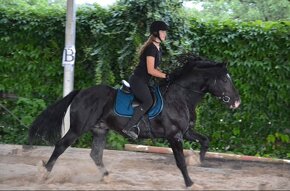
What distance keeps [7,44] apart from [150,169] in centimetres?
486

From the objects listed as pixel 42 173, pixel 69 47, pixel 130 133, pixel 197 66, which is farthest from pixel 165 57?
pixel 42 173

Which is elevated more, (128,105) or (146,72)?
(146,72)

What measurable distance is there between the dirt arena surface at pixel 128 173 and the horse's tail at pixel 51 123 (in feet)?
1.80

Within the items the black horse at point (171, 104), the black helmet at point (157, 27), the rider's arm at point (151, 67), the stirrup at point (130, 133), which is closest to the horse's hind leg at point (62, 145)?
the black horse at point (171, 104)

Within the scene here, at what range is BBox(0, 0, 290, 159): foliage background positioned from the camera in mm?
9703

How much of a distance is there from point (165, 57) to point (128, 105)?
2.90m

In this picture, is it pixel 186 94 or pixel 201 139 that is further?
pixel 201 139

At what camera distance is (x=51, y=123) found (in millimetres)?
7500

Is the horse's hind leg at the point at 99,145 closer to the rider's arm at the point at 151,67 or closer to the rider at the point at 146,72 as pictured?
the rider at the point at 146,72

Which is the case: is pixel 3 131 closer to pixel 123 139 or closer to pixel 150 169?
pixel 123 139

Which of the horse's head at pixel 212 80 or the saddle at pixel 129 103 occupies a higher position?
the horse's head at pixel 212 80

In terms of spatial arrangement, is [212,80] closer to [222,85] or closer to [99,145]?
[222,85]

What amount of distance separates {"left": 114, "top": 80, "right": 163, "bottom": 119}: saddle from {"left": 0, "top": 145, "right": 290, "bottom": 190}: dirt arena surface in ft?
3.46

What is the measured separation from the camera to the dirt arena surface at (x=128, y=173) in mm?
6949
